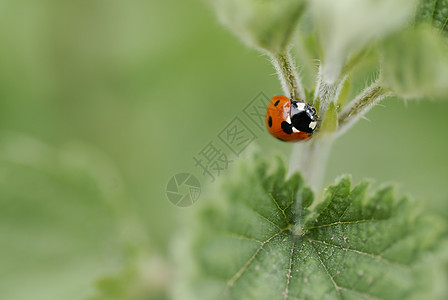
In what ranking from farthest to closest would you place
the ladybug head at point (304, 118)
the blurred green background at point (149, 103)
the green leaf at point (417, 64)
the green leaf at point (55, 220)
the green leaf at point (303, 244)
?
the blurred green background at point (149, 103), the green leaf at point (55, 220), the ladybug head at point (304, 118), the green leaf at point (303, 244), the green leaf at point (417, 64)

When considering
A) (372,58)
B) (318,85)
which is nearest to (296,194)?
(318,85)

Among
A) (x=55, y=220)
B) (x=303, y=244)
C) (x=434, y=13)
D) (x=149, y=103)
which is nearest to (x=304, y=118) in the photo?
(x=303, y=244)

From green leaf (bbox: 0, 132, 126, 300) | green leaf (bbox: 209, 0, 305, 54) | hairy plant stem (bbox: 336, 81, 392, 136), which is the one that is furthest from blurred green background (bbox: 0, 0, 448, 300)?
green leaf (bbox: 209, 0, 305, 54)

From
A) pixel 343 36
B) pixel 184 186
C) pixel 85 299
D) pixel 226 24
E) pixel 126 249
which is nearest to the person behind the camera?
pixel 343 36

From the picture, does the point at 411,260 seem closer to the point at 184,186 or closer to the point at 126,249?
the point at 184,186

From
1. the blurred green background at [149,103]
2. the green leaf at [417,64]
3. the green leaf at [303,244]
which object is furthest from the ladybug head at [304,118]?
the blurred green background at [149,103]

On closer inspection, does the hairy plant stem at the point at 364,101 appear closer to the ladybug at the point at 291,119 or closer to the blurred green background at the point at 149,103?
the ladybug at the point at 291,119

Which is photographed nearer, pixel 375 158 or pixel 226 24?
pixel 226 24
